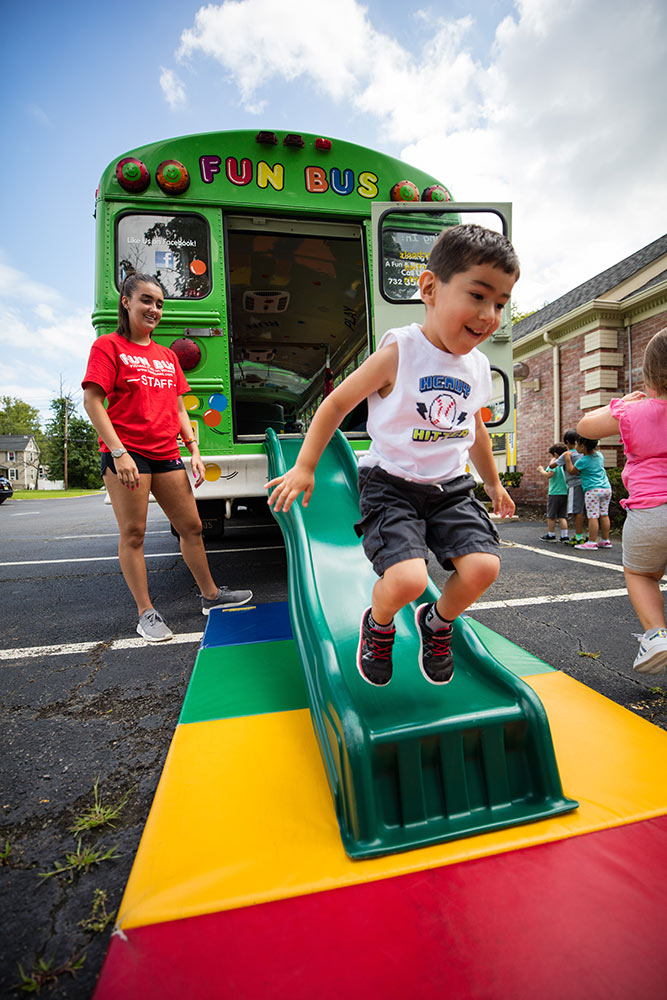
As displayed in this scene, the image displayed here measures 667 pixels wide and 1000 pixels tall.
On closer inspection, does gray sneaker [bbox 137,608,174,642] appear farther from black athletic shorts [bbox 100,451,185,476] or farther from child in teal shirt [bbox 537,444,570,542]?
child in teal shirt [bbox 537,444,570,542]

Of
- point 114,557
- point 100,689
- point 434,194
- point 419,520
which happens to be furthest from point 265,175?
point 114,557

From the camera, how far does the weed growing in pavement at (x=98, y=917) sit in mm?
1253

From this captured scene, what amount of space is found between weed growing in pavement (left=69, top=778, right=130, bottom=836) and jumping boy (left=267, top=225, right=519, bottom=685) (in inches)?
36.1

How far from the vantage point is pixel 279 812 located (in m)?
1.61

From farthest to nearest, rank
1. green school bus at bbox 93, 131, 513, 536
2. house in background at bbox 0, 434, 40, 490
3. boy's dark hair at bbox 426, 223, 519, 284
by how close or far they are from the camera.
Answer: house in background at bbox 0, 434, 40, 490, green school bus at bbox 93, 131, 513, 536, boy's dark hair at bbox 426, 223, 519, 284

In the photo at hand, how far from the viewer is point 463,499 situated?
188cm

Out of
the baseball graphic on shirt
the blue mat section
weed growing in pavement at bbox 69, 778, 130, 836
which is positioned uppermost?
the baseball graphic on shirt

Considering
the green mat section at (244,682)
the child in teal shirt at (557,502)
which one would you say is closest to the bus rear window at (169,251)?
the green mat section at (244,682)

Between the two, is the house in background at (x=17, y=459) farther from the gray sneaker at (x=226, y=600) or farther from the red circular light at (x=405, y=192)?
the red circular light at (x=405, y=192)

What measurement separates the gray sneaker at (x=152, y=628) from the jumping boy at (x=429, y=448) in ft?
6.17

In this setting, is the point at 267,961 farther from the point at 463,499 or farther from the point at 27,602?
the point at 27,602

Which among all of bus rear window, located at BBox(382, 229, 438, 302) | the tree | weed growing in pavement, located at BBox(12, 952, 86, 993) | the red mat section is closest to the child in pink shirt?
the red mat section

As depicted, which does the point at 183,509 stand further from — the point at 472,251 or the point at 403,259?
the point at 403,259

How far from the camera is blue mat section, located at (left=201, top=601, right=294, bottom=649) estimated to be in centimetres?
308
